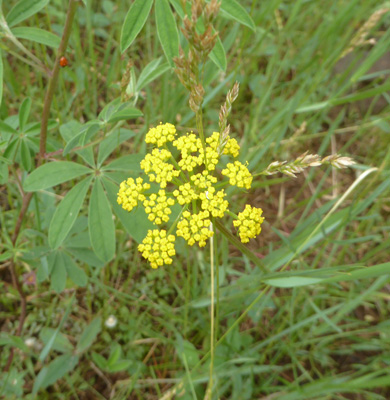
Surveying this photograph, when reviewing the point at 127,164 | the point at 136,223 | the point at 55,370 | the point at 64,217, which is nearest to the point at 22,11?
the point at 127,164

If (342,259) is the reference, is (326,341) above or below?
below

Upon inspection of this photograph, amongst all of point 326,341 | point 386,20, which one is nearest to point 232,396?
point 326,341

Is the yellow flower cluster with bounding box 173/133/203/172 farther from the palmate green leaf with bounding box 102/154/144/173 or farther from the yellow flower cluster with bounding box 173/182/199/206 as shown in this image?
the palmate green leaf with bounding box 102/154/144/173

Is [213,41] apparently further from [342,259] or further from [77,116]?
[342,259]

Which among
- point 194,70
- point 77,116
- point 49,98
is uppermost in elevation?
point 194,70

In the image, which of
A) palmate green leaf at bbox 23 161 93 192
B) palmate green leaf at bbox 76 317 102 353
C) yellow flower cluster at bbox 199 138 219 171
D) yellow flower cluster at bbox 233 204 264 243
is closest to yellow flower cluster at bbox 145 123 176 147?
yellow flower cluster at bbox 199 138 219 171

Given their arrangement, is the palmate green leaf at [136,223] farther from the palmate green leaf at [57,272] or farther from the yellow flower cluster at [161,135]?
the palmate green leaf at [57,272]
